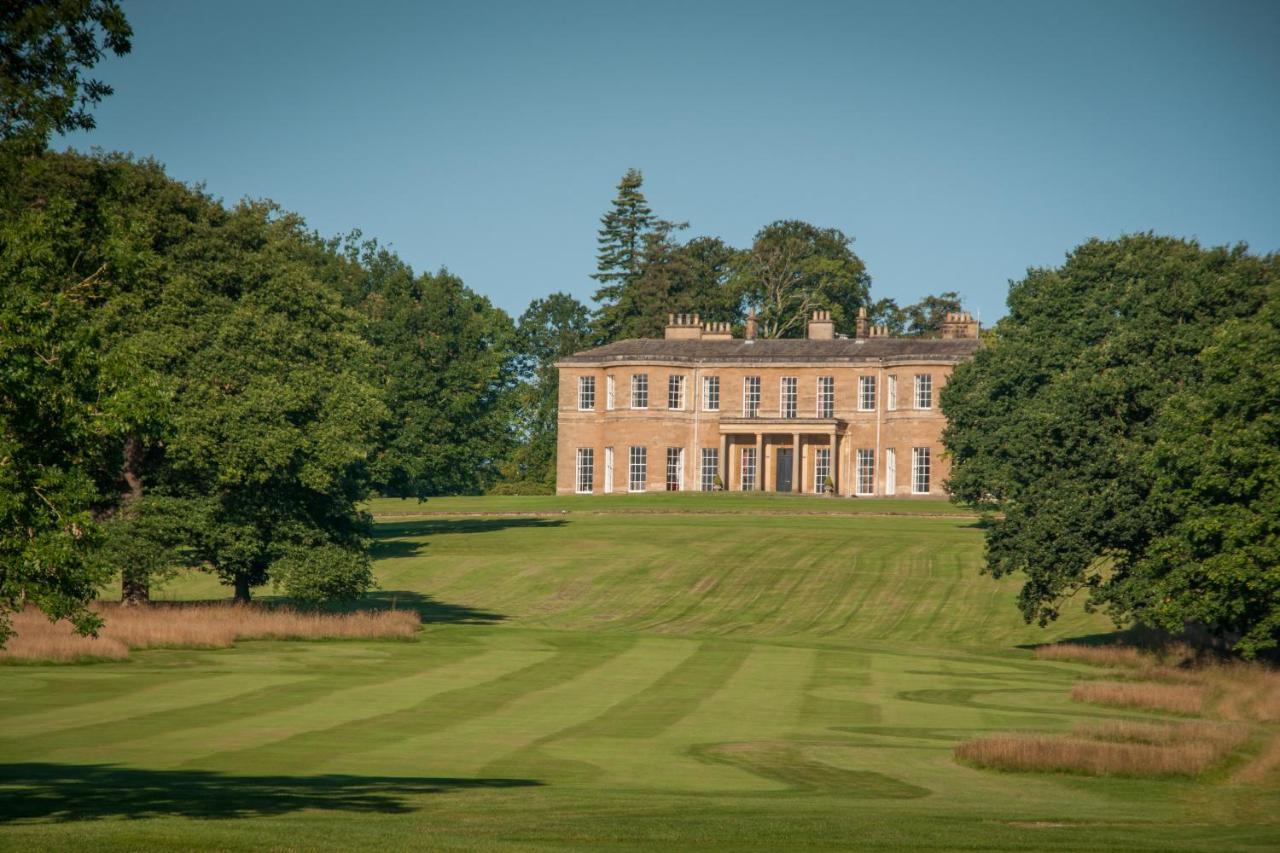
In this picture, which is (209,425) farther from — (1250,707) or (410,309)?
(410,309)

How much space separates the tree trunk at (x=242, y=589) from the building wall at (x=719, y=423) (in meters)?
48.2

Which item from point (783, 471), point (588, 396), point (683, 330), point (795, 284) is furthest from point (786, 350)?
point (795, 284)

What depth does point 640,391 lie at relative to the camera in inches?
3939

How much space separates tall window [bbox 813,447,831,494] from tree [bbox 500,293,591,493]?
66.7 ft

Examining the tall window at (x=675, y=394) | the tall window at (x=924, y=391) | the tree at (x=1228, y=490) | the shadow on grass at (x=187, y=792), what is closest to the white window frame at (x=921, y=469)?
the tall window at (x=924, y=391)

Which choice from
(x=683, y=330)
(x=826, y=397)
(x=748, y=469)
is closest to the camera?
(x=826, y=397)

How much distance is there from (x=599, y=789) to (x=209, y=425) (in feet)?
89.6

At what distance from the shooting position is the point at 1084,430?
160 feet

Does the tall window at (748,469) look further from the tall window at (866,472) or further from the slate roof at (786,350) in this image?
the tall window at (866,472)

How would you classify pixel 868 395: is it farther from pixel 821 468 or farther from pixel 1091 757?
pixel 1091 757

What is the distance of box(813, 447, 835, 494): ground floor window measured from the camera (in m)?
99.1

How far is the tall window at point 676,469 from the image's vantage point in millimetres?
100250

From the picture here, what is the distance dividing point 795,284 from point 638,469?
5171cm

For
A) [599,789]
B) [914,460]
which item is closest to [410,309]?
[914,460]
